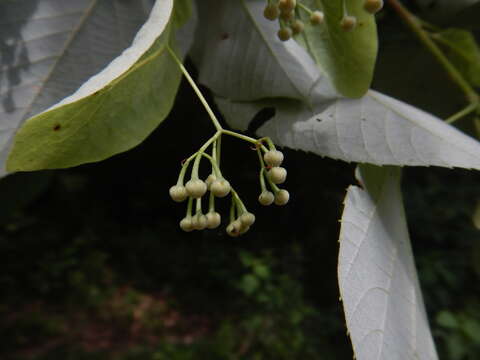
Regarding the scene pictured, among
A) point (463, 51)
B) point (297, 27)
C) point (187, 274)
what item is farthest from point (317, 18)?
point (187, 274)

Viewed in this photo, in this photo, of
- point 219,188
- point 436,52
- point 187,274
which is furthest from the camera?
point 187,274

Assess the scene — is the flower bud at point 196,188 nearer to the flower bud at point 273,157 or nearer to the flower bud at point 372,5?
the flower bud at point 273,157

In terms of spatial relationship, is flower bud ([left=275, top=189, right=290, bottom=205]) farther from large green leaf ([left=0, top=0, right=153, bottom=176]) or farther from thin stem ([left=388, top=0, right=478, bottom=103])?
thin stem ([left=388, top=0, right=478, bottom=103])

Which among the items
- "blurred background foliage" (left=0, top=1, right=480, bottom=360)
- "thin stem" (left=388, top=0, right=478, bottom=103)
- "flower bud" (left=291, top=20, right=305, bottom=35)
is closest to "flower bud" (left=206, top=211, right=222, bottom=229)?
Answer: "flower bud" (left=291, top=20, right=305, bottom=35)

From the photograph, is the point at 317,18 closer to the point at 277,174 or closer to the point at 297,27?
the point at 297,27

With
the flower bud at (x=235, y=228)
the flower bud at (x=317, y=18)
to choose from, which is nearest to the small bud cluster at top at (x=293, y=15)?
the flower bud at (x=317, y=18)
